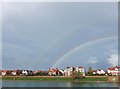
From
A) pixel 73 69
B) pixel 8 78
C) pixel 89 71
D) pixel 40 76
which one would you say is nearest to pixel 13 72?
pixel 8 78

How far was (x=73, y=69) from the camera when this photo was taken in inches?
1484

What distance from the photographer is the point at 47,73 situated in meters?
39.0

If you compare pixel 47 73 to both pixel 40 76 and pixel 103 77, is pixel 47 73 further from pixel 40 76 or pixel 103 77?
pixel 103 77

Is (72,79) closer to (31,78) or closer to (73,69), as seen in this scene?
(73,69)

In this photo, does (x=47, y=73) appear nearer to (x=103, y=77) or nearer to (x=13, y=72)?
(x=13, y=72)

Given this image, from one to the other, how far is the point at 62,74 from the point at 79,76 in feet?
17.3

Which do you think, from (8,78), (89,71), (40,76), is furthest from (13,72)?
(89,71)

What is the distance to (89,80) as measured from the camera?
119ft

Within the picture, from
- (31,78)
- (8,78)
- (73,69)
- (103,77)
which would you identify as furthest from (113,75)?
(8,78)

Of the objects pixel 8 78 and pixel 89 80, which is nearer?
pixel 89 80

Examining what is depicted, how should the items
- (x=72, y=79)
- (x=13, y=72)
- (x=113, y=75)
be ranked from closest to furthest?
(x=72, y=79) → (x=113, y=75) → (x=13, y=72)

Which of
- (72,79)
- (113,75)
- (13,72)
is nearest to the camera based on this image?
(72,79)

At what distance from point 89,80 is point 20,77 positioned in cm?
1081

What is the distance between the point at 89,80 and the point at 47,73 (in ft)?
19.2
